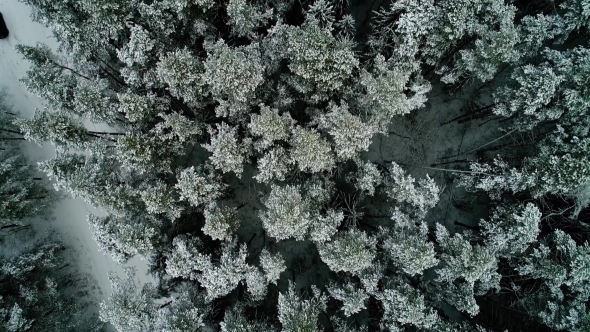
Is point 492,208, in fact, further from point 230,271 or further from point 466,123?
point 230,271

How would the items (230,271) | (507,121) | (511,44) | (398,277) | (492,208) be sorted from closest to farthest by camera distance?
(511,44) < (230,271) < (398,277) < (492,208) < (507,121)

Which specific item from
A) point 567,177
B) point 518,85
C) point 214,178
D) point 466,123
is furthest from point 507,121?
point 214,178

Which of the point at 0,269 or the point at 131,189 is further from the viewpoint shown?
the point at 0,269

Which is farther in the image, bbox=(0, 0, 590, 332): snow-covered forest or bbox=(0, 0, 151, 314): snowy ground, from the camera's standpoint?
bbox=(0, 0, 151, 314): snowy ground

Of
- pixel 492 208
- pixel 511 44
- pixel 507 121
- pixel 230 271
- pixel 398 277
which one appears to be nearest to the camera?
pixel 511 44
